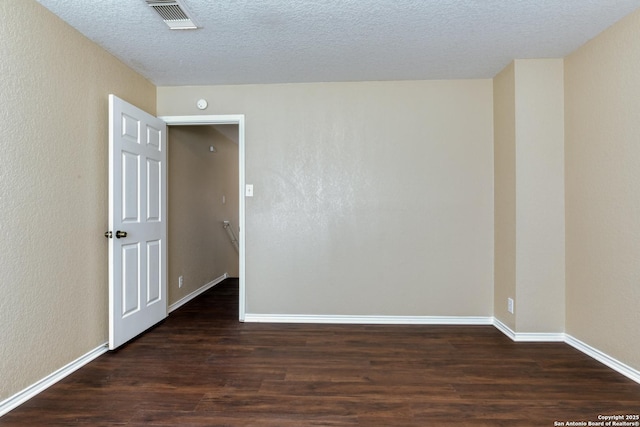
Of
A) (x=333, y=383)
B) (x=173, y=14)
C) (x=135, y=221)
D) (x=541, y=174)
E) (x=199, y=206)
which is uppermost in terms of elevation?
(x=173, y=14)

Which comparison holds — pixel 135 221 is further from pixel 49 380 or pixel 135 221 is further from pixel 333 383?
pixel 333 383

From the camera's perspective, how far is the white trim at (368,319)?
10.4 ft

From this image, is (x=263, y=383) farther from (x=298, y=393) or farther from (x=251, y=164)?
(x=251, y=164)

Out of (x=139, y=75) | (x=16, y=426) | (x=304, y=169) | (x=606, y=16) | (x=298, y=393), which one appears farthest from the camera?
(x=304, y=169)

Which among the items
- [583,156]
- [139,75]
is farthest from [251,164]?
[583,156]

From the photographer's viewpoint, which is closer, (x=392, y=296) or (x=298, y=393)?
(x=298, y=393)

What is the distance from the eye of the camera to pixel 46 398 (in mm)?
1916

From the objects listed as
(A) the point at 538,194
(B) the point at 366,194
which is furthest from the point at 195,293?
(A) the point at 538,194

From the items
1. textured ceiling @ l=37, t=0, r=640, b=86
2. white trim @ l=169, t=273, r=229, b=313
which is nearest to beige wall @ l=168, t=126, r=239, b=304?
white trim @ l=169, t=273, r=229, b=313

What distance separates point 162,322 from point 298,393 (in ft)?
6.22

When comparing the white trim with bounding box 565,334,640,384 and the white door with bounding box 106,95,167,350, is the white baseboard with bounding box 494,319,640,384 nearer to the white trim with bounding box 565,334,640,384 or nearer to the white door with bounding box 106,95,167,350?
the white trim with bounding box 565,334,640,384

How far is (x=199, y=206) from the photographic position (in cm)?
439

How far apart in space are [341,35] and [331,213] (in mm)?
1536

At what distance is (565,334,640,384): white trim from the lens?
2.11m
